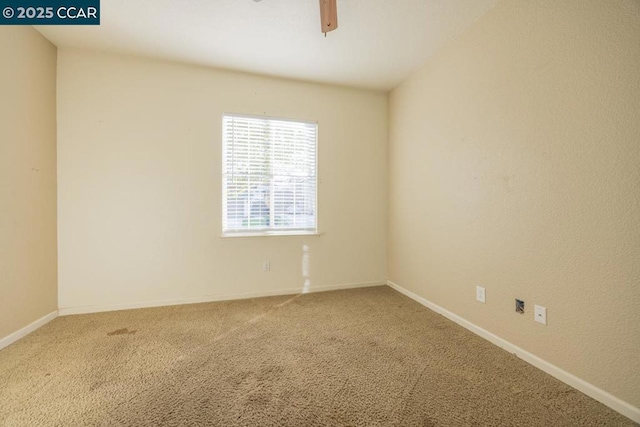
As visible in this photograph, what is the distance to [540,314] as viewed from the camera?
184 centimetres

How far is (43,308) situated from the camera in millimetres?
2502

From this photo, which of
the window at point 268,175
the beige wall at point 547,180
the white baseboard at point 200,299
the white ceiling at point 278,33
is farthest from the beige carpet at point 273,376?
the white ceiling at point 278,33

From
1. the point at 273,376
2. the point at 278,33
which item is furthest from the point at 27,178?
the point at 273,376

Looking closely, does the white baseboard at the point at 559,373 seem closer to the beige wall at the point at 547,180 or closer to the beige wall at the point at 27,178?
the beige wall at the point at 547,180

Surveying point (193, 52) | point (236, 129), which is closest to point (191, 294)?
point (236, 129)

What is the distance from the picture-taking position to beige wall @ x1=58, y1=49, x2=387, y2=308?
2.73 meters

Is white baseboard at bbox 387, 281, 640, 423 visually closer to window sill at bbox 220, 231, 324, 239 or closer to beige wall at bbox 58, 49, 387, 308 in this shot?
beige wall at bbox 58, 49, 387, 308

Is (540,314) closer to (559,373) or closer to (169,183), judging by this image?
(559,373)

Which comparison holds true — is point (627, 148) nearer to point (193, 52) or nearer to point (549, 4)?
point (549, 4)

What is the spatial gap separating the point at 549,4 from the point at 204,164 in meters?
3.13

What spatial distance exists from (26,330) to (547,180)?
4091 mm

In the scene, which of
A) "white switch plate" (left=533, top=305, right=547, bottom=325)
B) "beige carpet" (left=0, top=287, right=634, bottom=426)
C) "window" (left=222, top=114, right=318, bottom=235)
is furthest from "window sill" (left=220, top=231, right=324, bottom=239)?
"white switch plate" (left=533, top=305, right=547, bottom=325)

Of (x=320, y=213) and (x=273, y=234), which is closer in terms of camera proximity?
(x=273, y=234)

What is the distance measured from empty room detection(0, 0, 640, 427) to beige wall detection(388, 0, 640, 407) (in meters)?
0.01
